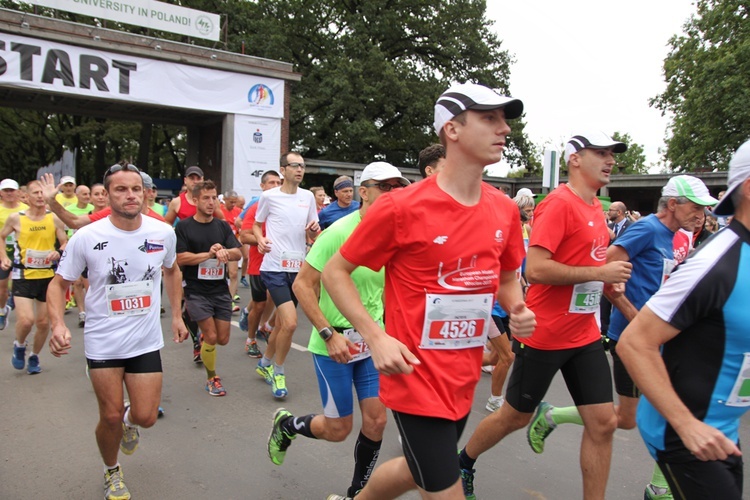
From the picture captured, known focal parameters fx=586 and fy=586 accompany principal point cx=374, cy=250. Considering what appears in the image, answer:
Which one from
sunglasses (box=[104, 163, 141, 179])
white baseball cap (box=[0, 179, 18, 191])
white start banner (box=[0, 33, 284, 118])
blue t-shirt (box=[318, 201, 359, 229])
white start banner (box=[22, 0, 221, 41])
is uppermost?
white start banner (box=[22, 0, 221, 41])

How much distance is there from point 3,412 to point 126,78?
1625 centimetres

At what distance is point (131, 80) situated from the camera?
19062 mm

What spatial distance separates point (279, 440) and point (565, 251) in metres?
2.16

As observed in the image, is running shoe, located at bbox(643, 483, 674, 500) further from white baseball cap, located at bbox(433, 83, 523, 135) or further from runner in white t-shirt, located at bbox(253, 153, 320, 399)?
runner in white t-shirt, located at bbox(253, 153, 320, 399)

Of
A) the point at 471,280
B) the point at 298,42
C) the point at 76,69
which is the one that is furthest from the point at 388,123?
the point at 471,280

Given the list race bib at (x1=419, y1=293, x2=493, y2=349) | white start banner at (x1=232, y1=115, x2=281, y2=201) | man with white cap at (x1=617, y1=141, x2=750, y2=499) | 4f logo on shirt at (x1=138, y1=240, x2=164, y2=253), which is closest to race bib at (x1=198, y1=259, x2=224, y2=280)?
4f logo on shirt at (x1=138, y1=240, x2=164, y2=253)

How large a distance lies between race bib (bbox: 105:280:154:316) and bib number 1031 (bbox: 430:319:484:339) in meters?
2.24

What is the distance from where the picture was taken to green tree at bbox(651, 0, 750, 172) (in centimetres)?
2395

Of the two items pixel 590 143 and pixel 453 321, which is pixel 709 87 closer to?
pixel 590 143

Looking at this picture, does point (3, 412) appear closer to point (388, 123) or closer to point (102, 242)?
point (102, 242)

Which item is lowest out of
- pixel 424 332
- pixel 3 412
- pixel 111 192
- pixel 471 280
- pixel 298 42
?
pixel 3 412

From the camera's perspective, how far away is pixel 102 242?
12.0 ft

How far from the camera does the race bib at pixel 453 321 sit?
Answer: 2.32 metres

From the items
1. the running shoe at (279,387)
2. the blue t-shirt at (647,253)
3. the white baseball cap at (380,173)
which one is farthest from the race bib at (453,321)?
the running shoe at (279,387)
